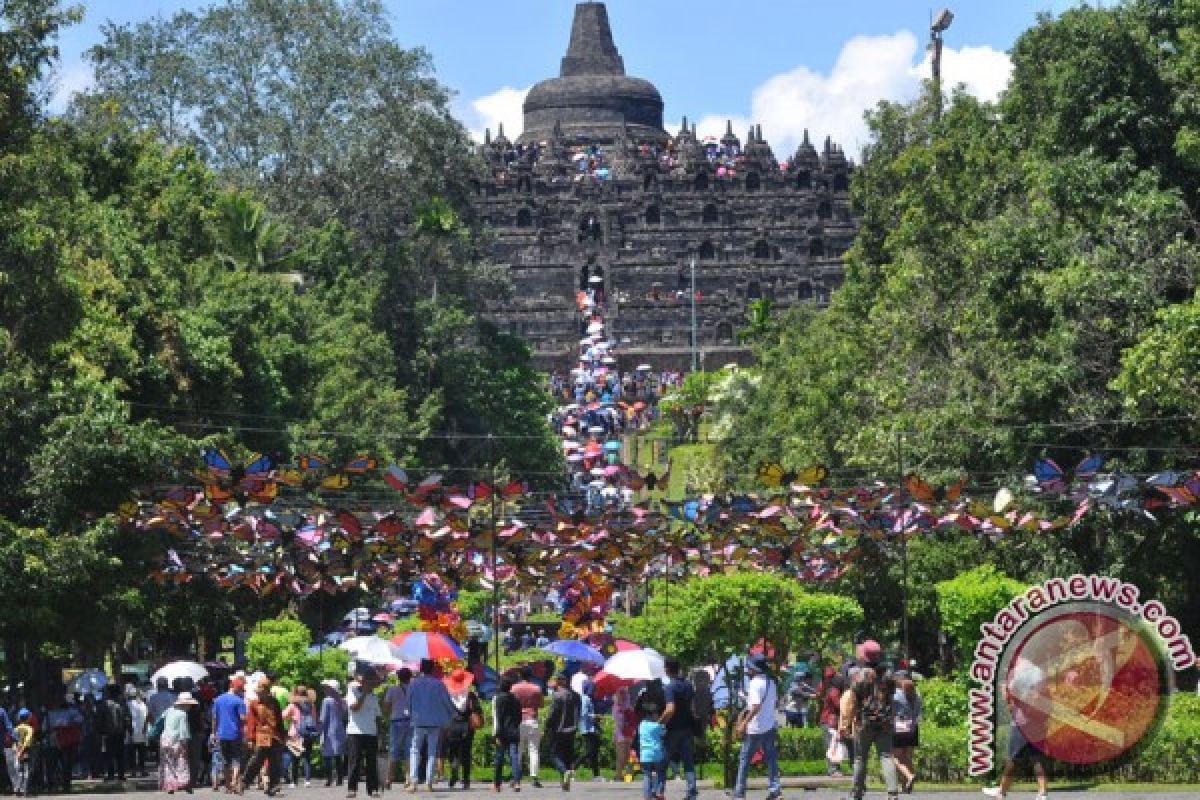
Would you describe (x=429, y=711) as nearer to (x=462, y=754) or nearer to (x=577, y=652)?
(x=462, y=754)

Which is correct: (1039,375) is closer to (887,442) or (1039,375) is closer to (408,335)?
(887,442)

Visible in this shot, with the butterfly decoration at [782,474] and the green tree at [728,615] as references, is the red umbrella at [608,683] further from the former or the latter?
the butterfly decoration at [782,474]

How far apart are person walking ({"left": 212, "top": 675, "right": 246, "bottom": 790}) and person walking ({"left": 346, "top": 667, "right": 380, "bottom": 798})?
1343 mm

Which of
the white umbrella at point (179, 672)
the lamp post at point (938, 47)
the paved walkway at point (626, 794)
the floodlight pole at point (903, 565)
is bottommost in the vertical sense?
the paved walkway at point (626, 794)

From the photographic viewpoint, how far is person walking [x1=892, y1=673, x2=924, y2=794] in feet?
77.5

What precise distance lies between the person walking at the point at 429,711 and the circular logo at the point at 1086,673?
269 inches

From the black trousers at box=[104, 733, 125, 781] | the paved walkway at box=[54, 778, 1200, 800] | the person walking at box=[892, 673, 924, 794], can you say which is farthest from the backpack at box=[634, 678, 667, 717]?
the black trousers at box=[104, 733, 125, 781]

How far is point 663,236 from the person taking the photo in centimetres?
12062

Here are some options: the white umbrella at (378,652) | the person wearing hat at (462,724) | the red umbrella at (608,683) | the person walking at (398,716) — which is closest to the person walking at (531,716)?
the person wearing hat at (462,724)

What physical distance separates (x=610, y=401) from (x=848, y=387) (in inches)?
2094

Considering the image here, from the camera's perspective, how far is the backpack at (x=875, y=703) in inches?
867

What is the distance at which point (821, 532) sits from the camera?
3669 cm

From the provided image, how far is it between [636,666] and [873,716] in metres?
7.11

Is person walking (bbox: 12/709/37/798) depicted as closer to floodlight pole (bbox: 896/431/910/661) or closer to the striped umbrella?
the striped umbrella
